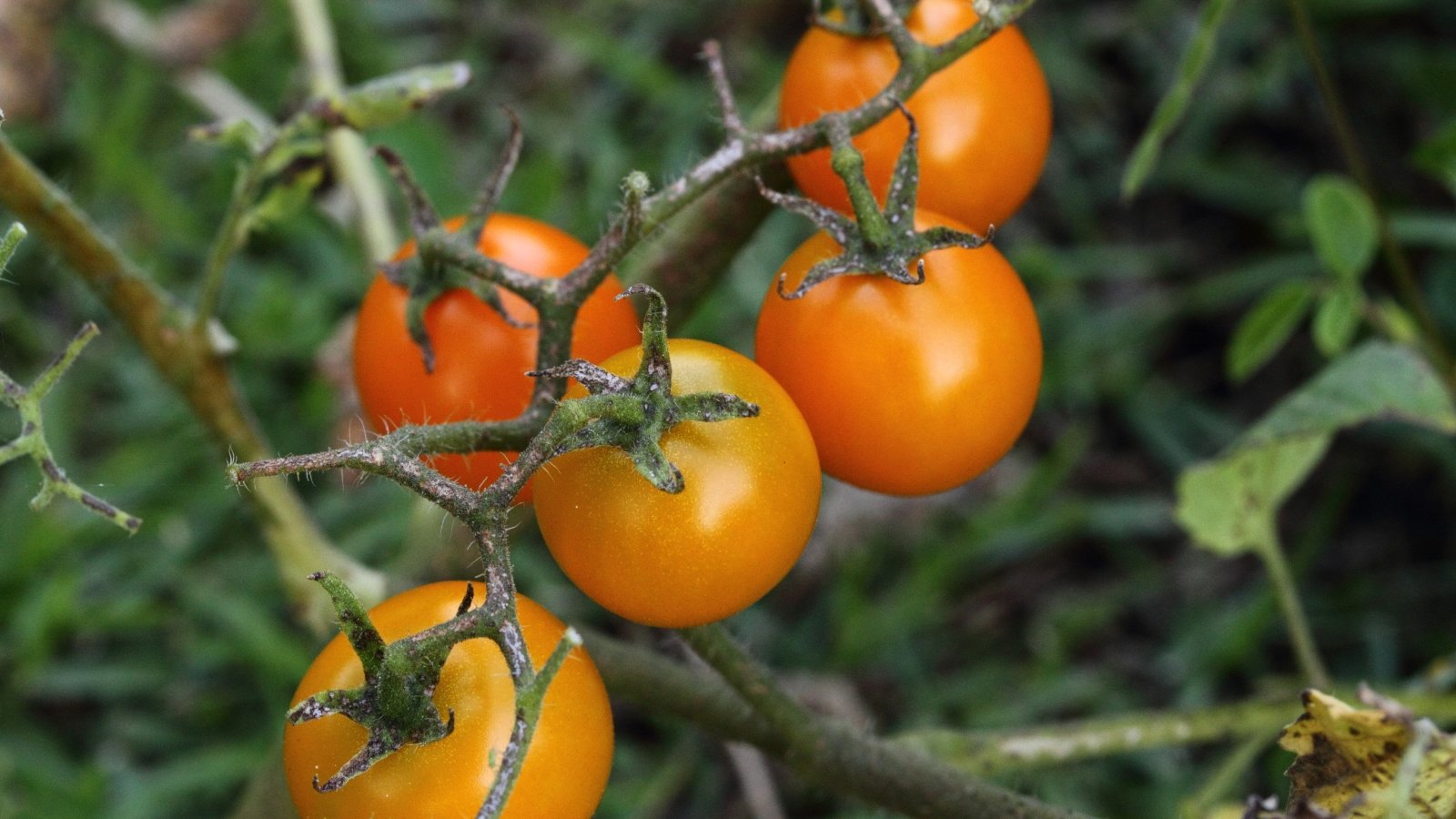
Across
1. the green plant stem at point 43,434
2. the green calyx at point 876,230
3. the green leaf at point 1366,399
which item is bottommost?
the green leaf at point 1366,399

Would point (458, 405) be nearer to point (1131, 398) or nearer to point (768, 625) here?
point (768, 625)

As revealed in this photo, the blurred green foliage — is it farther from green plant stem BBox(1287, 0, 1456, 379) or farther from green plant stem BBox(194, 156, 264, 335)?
green plant stem BBox(194, 156, 264, 335)

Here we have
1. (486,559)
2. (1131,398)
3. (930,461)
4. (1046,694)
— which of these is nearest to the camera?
(486,559)

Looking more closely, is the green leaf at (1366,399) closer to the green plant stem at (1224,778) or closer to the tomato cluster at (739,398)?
the green plant stem at (1224,778)

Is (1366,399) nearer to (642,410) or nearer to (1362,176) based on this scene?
(1362,176)

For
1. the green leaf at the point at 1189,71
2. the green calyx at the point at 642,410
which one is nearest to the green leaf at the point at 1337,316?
the green leaf at the point at 1189,71

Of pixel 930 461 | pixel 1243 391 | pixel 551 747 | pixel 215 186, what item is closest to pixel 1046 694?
A: pixel 1243 391

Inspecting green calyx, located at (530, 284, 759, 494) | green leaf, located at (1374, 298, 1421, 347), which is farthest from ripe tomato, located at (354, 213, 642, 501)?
green leaf, located at (1374, 298, 1421, 347)
